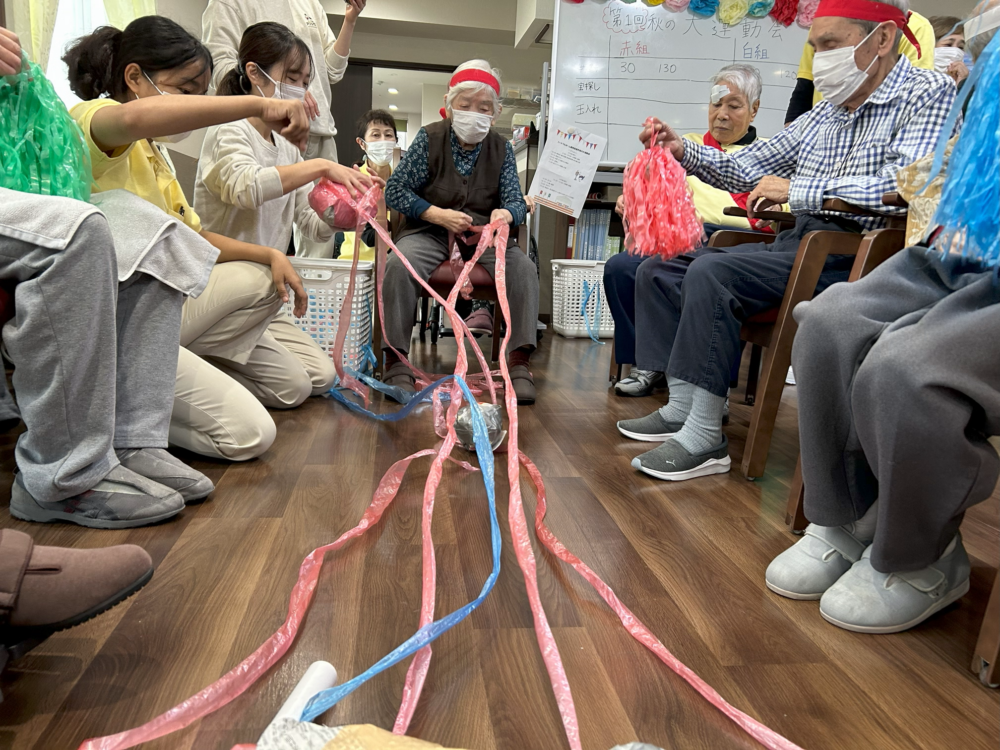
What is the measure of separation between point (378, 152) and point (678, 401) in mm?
1888

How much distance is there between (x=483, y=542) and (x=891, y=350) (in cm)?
74

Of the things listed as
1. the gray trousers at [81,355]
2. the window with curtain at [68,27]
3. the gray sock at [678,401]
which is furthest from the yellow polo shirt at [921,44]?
the window with curtain at [68,27]

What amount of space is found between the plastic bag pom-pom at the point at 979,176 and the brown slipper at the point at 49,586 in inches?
45.2

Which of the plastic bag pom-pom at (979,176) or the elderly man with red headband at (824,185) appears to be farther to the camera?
the elderly man with red headband at (824,185)

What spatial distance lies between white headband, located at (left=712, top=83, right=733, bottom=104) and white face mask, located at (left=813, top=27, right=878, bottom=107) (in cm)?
118

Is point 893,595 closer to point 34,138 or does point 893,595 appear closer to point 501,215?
point 34,138

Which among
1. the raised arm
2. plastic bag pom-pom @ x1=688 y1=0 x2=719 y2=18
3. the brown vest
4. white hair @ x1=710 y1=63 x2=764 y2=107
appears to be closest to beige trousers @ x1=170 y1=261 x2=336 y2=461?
the raised arm

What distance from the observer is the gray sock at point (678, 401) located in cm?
201

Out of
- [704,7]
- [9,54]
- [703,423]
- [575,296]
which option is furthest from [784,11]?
[9,54]

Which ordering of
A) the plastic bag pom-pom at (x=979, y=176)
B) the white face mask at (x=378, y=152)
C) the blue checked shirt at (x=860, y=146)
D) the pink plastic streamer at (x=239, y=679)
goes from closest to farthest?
the pink plastic streamer at (x=239, y=679), the plastic bag pom-pom at (x=979, y=176), the blue checked shirt at (x=860, y=146), the white face mask at (x=378, y=152)

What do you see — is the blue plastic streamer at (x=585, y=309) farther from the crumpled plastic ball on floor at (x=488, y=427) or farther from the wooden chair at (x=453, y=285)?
the crumpled plastic ball on floor at (x=488, y=427)

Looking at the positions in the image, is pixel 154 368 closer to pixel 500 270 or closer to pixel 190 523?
pixel 190 523

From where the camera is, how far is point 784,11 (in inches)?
153

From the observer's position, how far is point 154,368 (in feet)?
4.29
